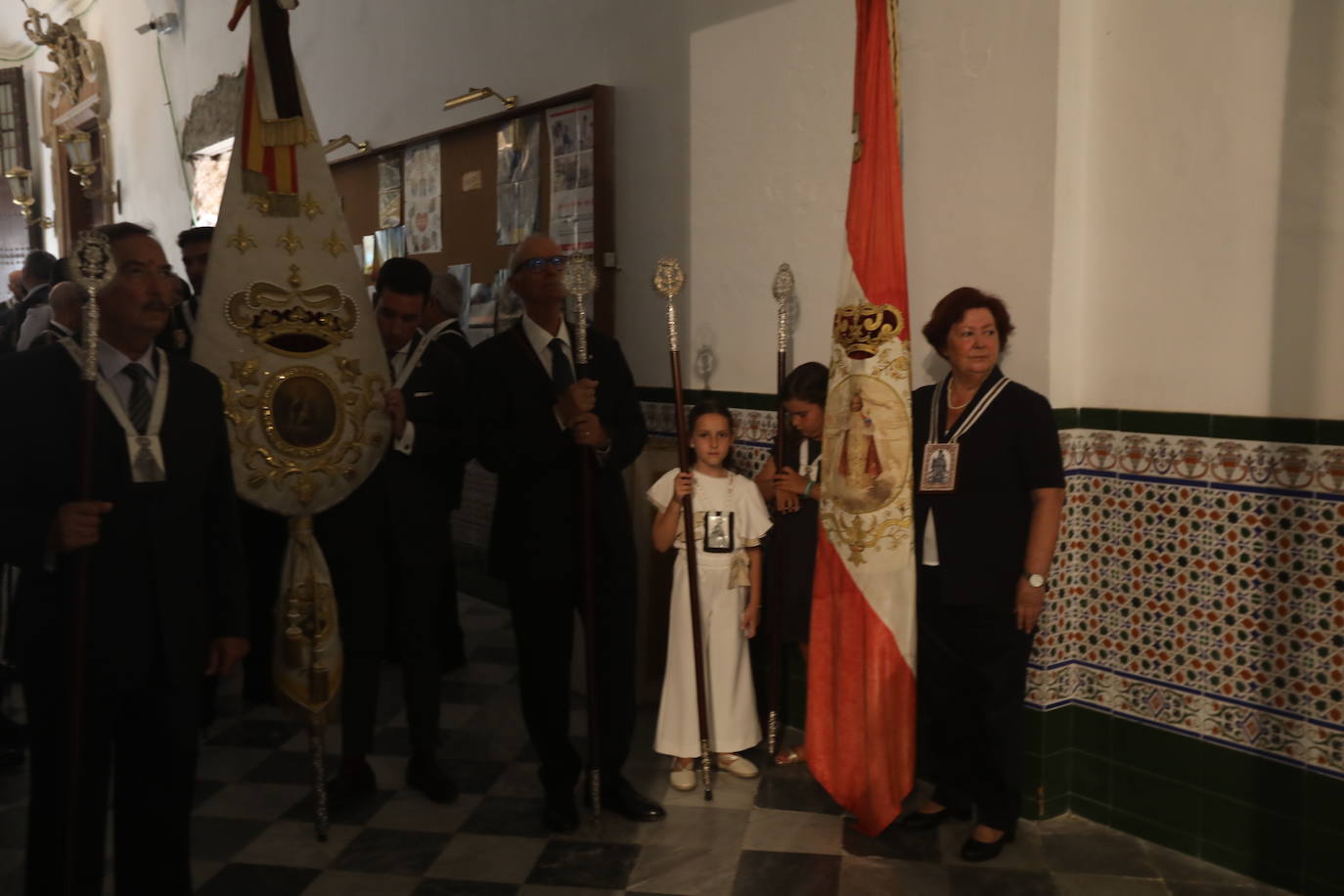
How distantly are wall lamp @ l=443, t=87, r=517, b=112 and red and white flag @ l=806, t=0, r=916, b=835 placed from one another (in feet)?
8.74

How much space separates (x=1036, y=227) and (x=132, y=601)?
2506 mm

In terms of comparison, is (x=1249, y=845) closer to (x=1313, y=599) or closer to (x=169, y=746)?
(x=1313, y=599)

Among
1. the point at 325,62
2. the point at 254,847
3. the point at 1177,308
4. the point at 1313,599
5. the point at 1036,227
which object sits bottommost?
the point at 254,847

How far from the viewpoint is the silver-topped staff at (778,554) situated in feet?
11.6

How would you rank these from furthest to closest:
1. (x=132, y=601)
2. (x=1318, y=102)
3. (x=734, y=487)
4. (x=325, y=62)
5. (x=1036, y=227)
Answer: (x=325, y=62), (x=734, y=487), (x=1036, y=227), (x=1318, y=102), (x=132, y=601)

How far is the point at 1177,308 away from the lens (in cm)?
291

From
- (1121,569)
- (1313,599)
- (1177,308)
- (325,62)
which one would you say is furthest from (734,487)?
(325,62)

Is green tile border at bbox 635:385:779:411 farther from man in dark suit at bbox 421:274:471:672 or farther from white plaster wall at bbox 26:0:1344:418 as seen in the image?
man in dark suit at bbox 421:274:471:672

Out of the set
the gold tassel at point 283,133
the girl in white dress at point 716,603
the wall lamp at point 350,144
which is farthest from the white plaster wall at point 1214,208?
the wall lamp at point 350,144

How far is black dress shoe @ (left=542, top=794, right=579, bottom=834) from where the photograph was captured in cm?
313

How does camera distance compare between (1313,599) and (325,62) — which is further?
(325,62)

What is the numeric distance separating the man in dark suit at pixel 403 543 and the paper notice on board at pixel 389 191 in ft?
10.6

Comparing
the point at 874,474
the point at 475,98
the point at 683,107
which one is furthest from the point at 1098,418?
the point at 475,98

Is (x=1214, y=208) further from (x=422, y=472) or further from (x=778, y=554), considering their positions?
(x=422, y=472)
